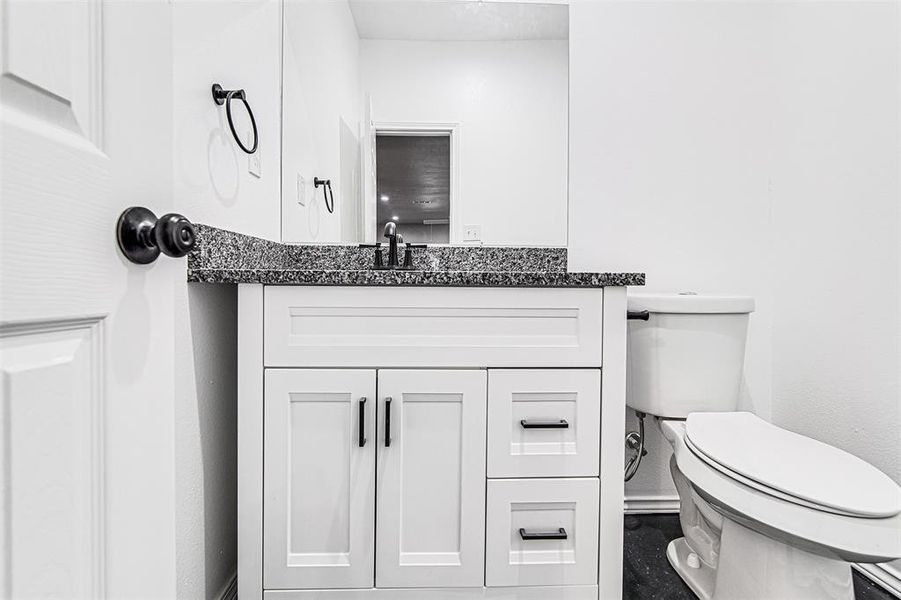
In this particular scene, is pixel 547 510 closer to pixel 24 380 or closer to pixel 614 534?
pixel 614 534

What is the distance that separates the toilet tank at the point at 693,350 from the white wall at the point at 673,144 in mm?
276

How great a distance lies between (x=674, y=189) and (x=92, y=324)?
5.37ft

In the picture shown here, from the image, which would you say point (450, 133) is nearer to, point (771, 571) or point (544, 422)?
point (544, 422)

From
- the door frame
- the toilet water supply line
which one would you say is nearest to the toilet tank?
the toilet water supply line

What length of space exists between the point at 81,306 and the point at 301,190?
1.23 metres

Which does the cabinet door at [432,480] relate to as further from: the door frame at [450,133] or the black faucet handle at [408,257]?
the door frame at [450,133]

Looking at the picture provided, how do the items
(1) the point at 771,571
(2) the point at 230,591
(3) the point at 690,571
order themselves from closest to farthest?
(1) the point at 771,571 → (2) the point at 230,591 → (3) the point at 690,571

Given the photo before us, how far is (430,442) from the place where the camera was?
3.22ft

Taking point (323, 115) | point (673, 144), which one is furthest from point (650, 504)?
point (323, 115)

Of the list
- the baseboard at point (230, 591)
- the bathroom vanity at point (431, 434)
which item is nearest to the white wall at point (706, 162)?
the bathroom vanity at point (431, 434)

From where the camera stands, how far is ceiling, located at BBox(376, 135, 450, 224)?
4.91 ft

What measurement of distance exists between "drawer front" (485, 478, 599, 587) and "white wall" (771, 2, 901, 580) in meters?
0.86

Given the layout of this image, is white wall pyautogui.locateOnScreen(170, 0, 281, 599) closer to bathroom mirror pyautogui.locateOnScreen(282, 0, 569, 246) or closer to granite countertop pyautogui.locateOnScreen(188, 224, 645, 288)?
granite countertop pyautogui.locateOnScreen(188, 224, 645, 288)

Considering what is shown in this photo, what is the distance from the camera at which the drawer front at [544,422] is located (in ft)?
3.21
